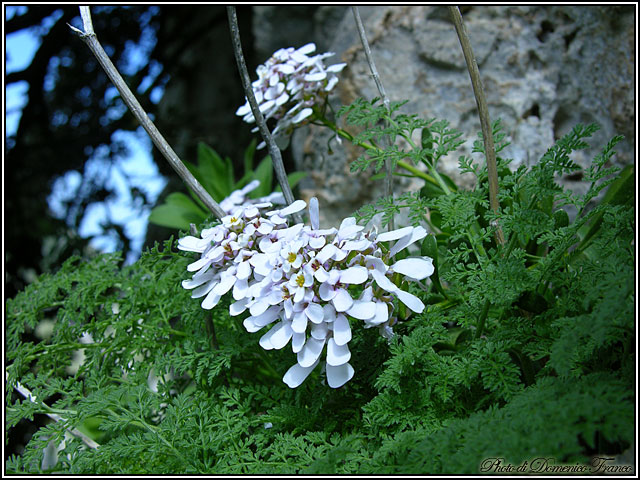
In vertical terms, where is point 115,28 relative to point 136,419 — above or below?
above

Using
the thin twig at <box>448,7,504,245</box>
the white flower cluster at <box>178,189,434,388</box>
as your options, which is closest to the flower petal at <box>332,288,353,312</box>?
the white flower cluster at <box>178,189,434,388</box>

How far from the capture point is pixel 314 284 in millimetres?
710

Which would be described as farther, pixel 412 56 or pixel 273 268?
pixel 412 56

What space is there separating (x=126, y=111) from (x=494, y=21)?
59.6 inches

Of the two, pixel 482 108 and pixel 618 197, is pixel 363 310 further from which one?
pixel 618 197

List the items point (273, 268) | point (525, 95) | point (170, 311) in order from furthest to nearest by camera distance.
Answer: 1. point (525, 95)
2. point (170, 311)
3. point (273, 268)

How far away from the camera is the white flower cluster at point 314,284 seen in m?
0.69

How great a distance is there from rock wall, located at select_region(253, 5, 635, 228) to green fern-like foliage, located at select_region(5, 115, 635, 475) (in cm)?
54

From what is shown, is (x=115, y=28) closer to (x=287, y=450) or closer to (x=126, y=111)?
(x=126, y=111)

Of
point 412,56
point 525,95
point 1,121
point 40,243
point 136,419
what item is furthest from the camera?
point 40,243

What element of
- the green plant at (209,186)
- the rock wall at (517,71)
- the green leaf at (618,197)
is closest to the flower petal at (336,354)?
the green leaf at (618,197)

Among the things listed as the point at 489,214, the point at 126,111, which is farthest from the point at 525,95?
the point at 126,111

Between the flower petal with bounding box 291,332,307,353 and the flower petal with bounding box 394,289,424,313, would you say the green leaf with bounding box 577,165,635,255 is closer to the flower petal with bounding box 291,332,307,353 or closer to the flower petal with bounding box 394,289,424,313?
the flower petal with bounding box 394,289,424,313

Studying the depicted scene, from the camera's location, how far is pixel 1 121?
1300 mm
